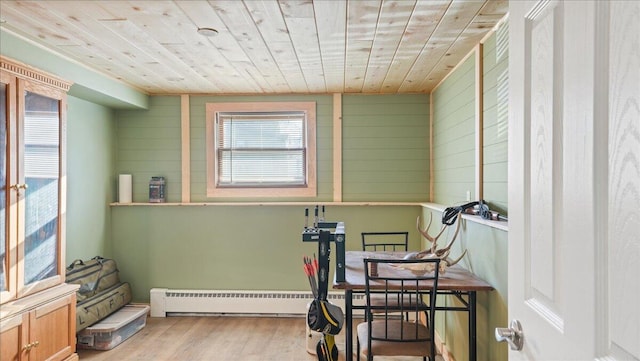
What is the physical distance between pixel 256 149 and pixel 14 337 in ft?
8.81

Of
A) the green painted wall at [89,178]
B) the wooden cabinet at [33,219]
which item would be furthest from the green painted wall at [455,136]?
the green painted wall at [89,178]

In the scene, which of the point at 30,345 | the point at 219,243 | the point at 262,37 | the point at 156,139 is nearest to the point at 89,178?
the point at 156,139

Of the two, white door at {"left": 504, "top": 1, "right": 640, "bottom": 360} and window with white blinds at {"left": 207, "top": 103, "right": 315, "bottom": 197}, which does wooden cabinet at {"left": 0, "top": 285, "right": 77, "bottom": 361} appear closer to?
window with white blinds at {"left": 207, "top": 103, "right": 315, "bottom": 197}

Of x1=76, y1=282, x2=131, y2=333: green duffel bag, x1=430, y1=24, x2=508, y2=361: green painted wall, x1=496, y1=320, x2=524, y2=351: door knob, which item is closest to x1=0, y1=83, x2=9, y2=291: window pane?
x1=76, y1=282, x2=131, y2=333: green duffel bag

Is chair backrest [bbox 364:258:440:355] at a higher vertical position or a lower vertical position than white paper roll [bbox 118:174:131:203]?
lower

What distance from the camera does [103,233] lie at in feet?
14.3

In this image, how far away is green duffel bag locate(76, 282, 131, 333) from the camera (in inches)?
135

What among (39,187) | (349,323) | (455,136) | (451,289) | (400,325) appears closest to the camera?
(451,289)

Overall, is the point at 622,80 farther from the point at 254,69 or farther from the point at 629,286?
the point at 254,69

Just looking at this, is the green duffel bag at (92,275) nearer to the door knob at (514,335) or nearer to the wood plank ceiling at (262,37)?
the wood plank ceiling at (262,37)

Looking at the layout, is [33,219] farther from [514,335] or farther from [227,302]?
[514,335]

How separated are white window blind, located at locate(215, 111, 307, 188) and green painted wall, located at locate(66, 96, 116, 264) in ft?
3.87

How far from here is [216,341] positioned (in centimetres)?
370

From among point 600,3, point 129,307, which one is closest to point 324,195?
point 129,307
